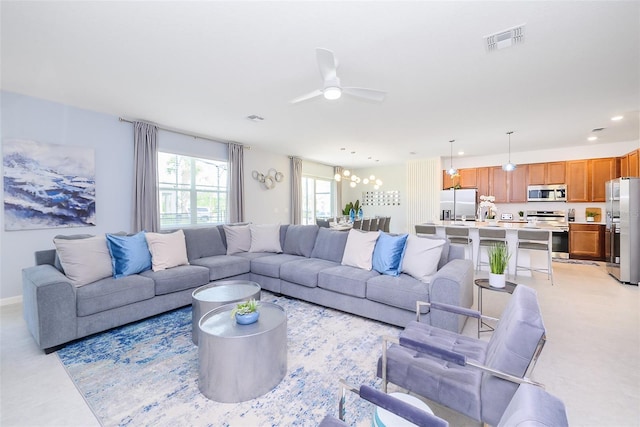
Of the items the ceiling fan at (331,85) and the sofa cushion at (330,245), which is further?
the sofa cushion at (330,245)

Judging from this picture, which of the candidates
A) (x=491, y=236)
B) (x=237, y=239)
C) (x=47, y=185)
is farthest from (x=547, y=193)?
(x=47, y=185)

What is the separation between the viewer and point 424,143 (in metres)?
6.10

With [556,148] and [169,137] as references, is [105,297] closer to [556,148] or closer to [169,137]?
[169,137]

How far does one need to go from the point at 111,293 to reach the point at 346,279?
231 centimetres

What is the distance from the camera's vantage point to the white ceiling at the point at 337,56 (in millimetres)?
2033

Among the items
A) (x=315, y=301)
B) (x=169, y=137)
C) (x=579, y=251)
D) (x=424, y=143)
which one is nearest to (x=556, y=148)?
(x=579, y=251)

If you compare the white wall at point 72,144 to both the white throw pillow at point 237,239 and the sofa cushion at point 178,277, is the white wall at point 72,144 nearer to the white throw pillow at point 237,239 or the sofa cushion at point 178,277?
the white throw pillow at point 237,239

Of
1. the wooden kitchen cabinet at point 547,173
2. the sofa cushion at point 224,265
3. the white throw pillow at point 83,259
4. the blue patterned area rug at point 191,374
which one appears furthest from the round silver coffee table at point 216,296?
the wooden kitchen cabinet at point 547,173

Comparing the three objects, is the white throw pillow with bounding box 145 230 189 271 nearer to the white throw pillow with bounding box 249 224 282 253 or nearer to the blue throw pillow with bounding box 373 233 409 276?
the white throw pillow with bounding box 249 224 282 253

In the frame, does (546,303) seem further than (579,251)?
No

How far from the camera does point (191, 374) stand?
2020mm

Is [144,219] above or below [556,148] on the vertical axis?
below

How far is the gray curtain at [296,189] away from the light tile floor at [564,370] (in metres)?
5.33

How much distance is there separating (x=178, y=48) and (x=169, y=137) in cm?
305
